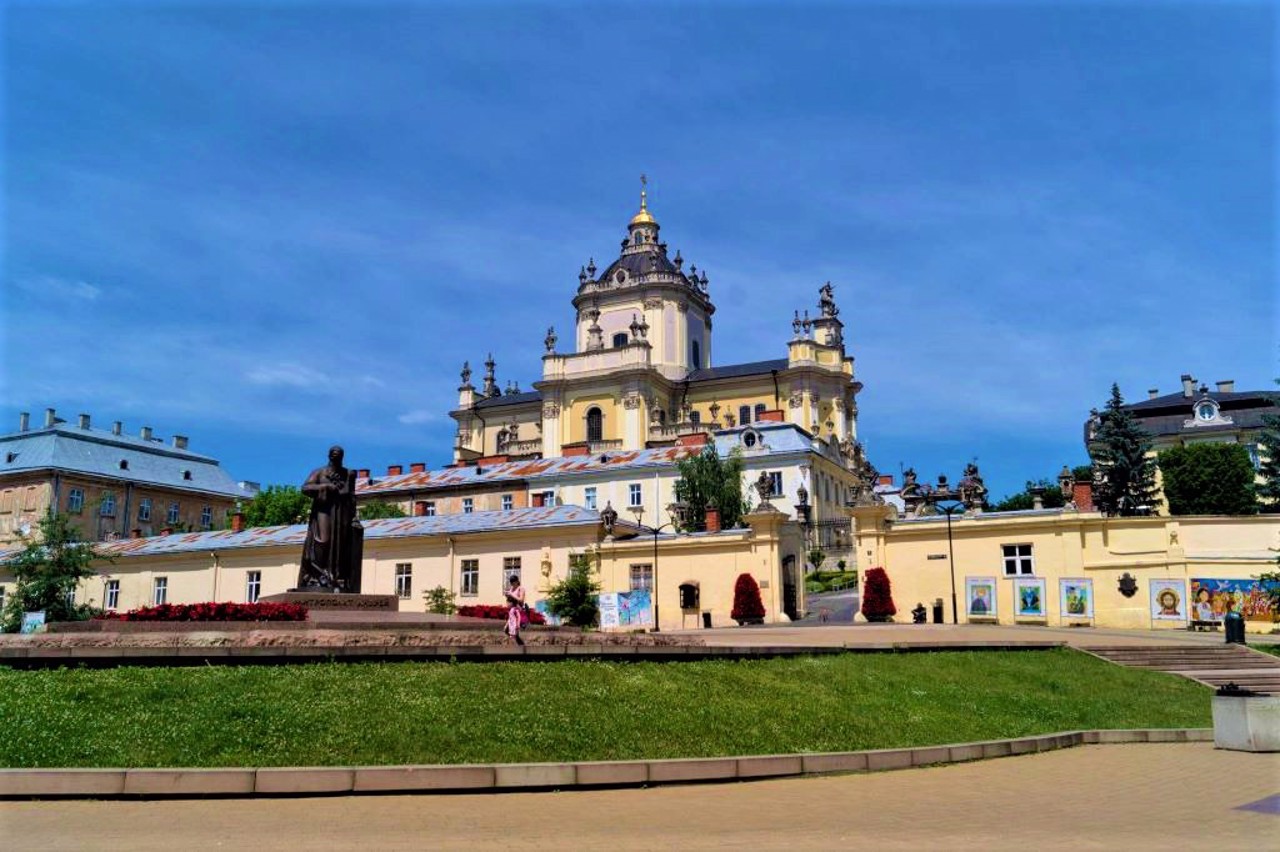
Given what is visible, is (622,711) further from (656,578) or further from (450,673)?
(656,578)

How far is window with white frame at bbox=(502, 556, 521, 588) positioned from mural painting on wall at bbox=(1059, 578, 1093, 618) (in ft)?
73.2

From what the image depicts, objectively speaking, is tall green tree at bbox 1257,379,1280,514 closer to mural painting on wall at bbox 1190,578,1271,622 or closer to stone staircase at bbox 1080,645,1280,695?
mural painting on wall at bbox 1190,578,1271,622

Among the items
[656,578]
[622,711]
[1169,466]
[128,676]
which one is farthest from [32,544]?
[1169,466]

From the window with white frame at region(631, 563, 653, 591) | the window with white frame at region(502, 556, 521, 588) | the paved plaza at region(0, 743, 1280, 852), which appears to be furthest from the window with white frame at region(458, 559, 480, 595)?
the paved plaza at region(0, 743, 1280, 852)

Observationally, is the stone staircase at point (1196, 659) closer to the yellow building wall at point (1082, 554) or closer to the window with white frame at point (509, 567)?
the yellow building wall at point (1082, 554)

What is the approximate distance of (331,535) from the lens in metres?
21.2

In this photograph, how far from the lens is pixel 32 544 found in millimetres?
48375

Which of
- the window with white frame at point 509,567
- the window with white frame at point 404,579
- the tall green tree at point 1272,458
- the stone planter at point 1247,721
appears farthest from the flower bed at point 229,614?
the tall green tree at point 1272,458

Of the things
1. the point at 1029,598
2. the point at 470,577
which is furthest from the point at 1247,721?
the point at 470,577

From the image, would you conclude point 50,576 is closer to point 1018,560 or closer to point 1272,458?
point 1018,560

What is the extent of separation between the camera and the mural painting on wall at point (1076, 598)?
33812 millimetres

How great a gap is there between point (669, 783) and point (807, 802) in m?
1.68

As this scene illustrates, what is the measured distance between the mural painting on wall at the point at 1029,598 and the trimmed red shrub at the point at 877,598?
13.6 ft

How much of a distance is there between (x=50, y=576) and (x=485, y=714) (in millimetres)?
43481
